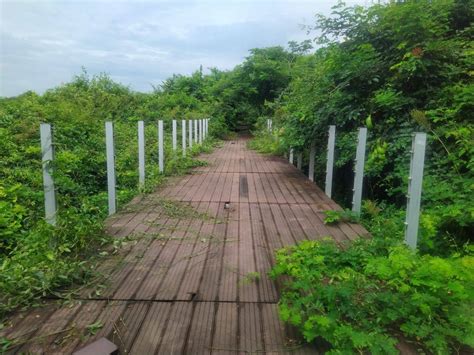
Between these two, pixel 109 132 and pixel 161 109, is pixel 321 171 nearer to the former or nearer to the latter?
pixel 109 132

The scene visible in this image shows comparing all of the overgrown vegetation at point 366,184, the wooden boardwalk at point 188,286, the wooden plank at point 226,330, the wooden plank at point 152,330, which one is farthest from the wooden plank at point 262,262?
the wooden plank at point 152,330

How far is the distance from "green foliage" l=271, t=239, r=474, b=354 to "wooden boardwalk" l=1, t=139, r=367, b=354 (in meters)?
0.14

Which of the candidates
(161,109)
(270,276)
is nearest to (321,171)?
(270,276)

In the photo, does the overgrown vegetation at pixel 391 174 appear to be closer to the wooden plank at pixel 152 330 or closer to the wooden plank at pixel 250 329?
the wooden plank at pixel 250 329

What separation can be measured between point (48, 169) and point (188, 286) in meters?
1.50

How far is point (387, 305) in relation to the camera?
74.0 inches

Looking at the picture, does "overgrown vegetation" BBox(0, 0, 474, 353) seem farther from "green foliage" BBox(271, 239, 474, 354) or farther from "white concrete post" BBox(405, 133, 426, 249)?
"white concrete post" BBox(405, 133, 426, 249)

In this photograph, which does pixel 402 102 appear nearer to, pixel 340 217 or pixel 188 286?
pixel 340 217

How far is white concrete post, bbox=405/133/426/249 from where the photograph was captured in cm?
269

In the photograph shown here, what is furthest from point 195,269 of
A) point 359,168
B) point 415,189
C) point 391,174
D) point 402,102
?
point 402,102

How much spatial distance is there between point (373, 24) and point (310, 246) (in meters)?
4.32

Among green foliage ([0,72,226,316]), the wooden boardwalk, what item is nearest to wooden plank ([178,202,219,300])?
the wooden boardwalk

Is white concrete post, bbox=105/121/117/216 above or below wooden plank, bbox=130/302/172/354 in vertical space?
above

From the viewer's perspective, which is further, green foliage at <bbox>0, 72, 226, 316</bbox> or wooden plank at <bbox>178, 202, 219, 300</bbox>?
green foliage at <bbox>0, 72, 226, 316</bbox>
